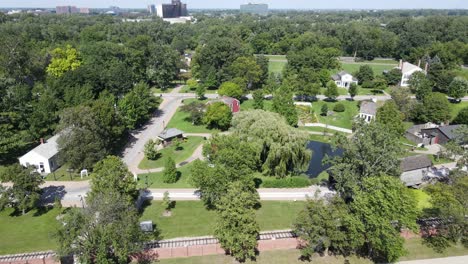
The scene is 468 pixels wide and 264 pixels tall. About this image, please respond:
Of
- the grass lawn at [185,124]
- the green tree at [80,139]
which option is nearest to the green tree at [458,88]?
the grass lawn at [185,124]

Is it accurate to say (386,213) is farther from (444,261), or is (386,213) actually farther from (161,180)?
(161,180)

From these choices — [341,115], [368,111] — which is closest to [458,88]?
[368,111]

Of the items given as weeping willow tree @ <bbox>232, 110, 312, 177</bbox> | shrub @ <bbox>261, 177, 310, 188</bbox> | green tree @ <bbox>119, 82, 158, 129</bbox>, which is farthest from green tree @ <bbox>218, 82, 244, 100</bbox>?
shrub @ <bbox>261, 177, 310, 188</bbox>

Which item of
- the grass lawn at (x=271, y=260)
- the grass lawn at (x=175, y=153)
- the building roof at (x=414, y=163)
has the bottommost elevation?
the grass lawn at (x=271, y=260)

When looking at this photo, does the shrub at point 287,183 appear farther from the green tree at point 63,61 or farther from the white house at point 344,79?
the green tree at point 63,61

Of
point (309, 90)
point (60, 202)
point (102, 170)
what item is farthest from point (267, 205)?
point (309, 90)

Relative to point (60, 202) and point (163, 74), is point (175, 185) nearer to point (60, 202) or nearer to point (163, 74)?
point (60, 202)

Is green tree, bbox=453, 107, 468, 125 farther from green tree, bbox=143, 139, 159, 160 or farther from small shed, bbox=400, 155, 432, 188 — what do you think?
green tree, bbox=143, 139, 159, 160
